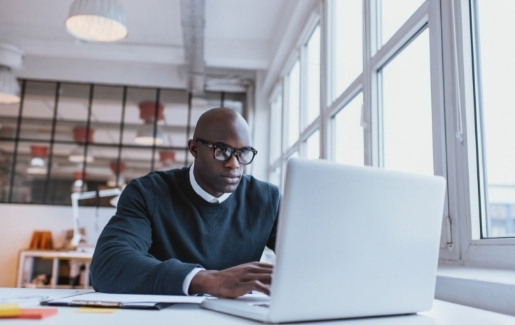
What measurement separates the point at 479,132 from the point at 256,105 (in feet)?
16.0

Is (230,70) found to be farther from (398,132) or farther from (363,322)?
(363,322)

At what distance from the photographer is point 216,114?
4.88 ft

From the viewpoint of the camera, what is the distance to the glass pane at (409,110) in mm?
1973

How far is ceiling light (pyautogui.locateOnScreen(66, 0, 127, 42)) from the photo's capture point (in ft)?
10.3

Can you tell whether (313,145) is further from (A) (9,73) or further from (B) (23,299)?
(A) (9,73)

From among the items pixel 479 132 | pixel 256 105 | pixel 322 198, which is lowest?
pixel 322 198

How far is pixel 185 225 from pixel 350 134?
5.59 ft

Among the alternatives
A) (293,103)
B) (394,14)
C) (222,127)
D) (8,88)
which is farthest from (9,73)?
(222,127)

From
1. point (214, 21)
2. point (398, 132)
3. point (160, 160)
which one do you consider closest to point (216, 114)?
point (398, 132)

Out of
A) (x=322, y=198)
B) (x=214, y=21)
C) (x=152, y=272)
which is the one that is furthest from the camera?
(x=214, y=21)

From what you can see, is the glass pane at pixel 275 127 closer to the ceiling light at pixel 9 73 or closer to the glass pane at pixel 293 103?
the glass pane at pixel 293 103

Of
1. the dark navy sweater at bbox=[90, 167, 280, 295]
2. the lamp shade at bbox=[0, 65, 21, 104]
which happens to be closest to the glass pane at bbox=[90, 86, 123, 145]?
the lamp shade at bbox=[0, 65, 21, 104]

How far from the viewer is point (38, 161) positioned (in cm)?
656

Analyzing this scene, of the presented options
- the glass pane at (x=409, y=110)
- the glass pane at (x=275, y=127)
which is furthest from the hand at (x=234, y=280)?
the glass pane at (x=275, y=127)
